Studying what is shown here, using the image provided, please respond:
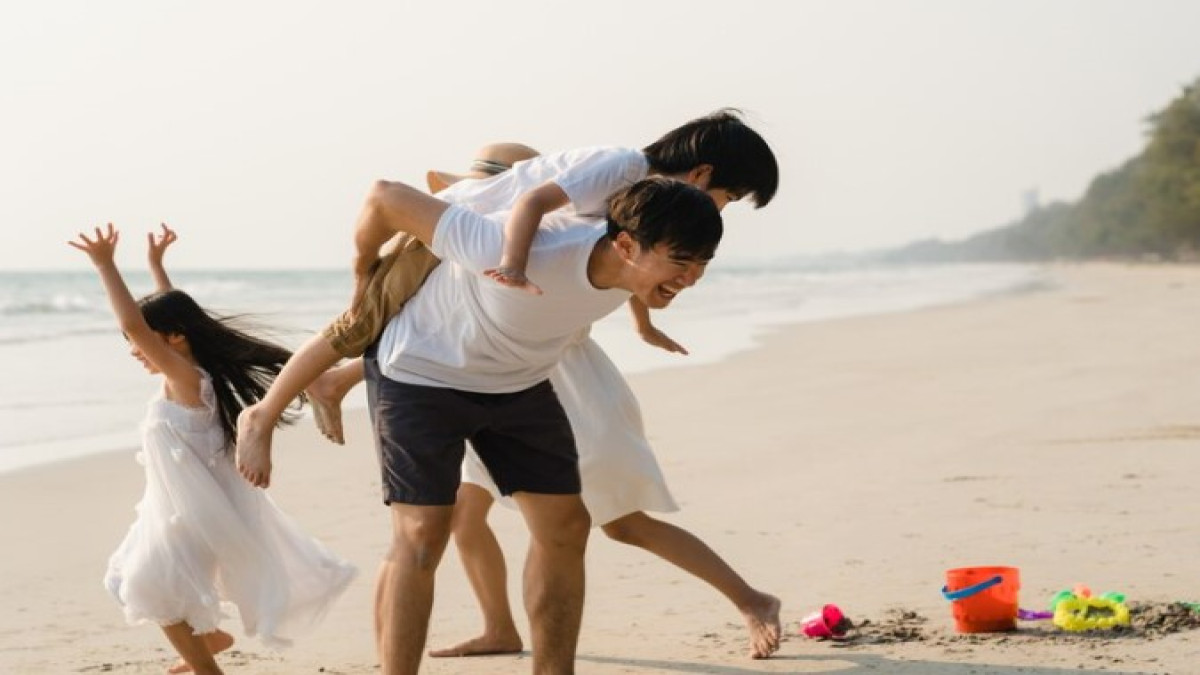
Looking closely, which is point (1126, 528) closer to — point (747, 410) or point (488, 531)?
point (488, 531)

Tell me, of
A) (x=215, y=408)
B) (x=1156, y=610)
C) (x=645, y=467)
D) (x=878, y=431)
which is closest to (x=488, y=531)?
(x=645, y=467)

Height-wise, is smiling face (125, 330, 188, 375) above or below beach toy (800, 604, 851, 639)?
above

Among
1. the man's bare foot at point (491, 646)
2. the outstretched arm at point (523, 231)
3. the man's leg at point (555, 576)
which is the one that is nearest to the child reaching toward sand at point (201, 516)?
the man's bare foot at point (491, 646)

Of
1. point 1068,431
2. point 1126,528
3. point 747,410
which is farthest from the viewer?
point 747,410

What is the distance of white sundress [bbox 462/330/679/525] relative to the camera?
4.76 m

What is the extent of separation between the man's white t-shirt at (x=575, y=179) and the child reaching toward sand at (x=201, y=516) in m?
1.02

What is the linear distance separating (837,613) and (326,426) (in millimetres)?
1634

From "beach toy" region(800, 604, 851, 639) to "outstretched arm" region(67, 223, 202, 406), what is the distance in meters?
1.94

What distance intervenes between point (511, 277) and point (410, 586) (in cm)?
80

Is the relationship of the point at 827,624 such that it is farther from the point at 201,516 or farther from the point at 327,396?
the point at 201,516

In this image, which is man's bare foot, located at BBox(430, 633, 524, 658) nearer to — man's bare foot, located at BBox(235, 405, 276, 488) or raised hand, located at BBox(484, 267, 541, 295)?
man's bare foot, located at BBox(235, 405, 276, 488)

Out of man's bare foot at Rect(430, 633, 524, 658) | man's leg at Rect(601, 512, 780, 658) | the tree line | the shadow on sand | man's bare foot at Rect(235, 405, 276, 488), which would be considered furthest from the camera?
the tree line

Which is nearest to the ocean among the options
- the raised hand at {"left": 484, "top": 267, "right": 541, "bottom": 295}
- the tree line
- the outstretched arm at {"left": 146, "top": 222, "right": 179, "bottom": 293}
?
the outstretched arm at {"left": 146, "top": 222, "right": 179, "bottom": 293}

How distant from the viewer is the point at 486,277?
146 inches
